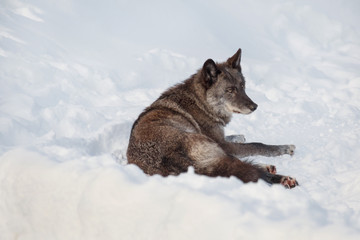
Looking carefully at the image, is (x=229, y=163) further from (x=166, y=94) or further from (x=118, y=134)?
(x=118, y=134)

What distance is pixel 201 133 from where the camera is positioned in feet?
18.3

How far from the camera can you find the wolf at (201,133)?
3.90 m

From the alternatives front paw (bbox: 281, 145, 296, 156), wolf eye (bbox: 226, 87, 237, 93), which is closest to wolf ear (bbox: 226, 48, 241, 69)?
wolf eye (bbox: 226, 87, 237, 93)

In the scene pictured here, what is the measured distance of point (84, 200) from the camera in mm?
2498

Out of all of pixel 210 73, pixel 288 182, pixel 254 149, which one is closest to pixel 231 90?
pixel 210 73

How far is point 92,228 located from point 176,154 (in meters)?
1.73

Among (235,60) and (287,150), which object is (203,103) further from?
(287,150)

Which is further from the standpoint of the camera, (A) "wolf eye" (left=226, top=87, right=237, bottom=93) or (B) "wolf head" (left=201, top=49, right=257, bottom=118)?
(A) "wolf eye" (left=226, top=87, right=237, bottom=93)

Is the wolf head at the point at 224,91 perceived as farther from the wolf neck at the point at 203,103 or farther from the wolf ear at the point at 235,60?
the wolf ear at the point at 235,60

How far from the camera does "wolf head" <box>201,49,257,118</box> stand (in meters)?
5.90

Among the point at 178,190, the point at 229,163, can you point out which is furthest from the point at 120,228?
the point at 229,163

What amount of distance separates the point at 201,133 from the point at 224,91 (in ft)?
3.39

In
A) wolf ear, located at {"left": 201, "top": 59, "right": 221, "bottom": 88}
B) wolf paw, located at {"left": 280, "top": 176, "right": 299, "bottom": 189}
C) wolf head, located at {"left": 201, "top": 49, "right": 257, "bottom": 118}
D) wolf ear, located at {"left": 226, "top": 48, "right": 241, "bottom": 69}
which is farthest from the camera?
wolf ear, located at {"left": 226, "top": 48, "right": 241, "bottom": 69}

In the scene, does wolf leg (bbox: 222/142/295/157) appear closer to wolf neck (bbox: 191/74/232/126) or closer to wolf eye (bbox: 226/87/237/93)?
wolf neck (bbox: 191/74/232/126)
